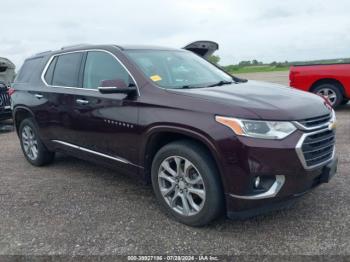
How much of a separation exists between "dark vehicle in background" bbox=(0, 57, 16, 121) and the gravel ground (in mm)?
4868

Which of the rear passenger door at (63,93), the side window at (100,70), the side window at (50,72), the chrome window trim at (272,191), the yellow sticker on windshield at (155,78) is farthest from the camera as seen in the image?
the side window at (50,72)

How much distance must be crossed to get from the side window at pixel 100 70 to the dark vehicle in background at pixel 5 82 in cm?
553

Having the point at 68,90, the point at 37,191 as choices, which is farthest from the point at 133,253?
the point at 68,90

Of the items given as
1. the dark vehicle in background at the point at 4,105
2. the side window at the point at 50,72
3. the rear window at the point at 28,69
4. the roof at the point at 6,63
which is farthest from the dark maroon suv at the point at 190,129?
the roof at the point at 6,63

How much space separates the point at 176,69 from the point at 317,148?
1.81m

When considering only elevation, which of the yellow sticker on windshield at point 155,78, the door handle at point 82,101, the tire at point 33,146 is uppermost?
the yellow sticker on windshield at point 155,78

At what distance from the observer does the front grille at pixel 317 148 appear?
320 centimetres

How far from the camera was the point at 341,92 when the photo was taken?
9.68 metres

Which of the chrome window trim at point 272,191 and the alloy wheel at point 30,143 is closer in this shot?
the chrome window trim at point 272,191

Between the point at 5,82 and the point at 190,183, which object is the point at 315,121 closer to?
the point at 190,183

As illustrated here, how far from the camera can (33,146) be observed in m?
5.89

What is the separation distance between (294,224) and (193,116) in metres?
1.41

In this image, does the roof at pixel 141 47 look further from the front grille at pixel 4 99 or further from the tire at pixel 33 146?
the front grille at pixel 4 99

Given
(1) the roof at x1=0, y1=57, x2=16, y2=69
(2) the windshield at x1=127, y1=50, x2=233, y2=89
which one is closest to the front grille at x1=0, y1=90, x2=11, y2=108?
(1) the roof at x1=0, y1=57, x2=16, y2=69
